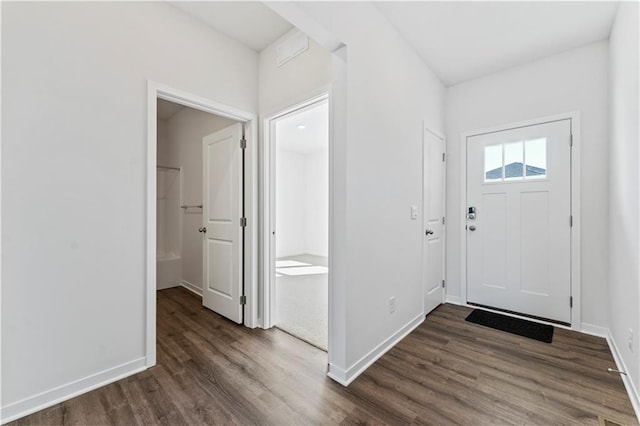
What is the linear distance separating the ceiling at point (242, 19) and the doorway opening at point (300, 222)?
73cm

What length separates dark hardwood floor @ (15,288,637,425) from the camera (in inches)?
58.6

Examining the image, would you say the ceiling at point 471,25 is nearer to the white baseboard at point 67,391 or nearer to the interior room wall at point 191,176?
the interior room wall at point 191,176

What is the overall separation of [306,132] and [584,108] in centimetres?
389

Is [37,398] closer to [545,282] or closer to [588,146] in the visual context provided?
[545,282]

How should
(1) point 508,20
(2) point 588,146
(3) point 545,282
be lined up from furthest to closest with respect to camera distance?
(3) point 545,282 → (2) point 588,146 → (1) point 508,20

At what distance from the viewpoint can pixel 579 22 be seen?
2.20 metres

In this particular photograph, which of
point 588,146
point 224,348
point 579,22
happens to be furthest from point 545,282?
point 224,348

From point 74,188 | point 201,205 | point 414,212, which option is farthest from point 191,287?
point 414,212

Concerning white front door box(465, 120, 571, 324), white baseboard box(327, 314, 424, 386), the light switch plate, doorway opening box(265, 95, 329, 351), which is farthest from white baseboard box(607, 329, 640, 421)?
doorway opening box(265, 95, 329, 351)

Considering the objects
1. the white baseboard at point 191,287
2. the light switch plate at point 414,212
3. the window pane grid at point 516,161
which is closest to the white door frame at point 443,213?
the light switch plate at point 414,212

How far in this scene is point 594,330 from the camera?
2465 mm

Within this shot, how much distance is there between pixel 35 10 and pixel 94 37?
0.26 meters

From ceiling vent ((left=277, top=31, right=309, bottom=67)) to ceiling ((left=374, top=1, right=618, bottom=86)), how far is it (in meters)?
0.63

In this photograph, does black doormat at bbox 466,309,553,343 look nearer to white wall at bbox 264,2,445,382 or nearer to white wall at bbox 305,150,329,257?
white wall at bbox 264,2,445,382
